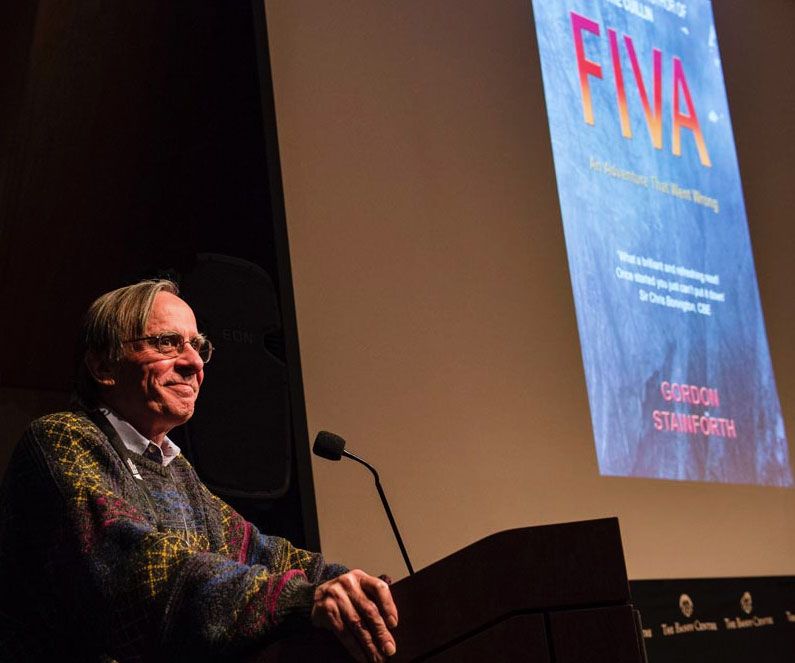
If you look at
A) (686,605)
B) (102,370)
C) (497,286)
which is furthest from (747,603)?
(102,370)

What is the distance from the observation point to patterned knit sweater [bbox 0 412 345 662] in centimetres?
140

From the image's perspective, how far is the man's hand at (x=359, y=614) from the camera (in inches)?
51.8

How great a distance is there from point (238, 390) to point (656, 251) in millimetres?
2077

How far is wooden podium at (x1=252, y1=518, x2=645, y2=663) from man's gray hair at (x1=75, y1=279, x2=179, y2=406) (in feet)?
2.21

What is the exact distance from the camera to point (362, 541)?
9.46ft

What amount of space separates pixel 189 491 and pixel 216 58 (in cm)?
162

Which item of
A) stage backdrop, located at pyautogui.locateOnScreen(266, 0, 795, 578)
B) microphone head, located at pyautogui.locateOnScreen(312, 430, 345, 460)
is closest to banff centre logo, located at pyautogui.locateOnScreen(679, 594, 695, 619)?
stage backdrop, located at pyautogui.locateOnScreen(266, 0, 795, 578)

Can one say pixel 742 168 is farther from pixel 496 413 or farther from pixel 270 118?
pixel 270 118

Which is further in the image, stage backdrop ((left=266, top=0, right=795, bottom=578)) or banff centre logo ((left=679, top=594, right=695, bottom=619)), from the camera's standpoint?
banff centre logo ((left=679, top=594, right=695, bottom=619))

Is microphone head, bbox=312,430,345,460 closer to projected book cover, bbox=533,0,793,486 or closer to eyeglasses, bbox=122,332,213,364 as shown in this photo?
eyeglasses, bbox=122,332,213,364

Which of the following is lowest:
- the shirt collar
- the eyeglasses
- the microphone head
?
the microphone head

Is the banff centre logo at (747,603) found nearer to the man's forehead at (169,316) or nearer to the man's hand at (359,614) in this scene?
the man's forehead at (169,316)

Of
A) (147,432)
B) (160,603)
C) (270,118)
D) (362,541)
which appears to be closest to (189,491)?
(147,432)

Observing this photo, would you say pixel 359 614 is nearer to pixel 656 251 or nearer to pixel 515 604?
pixel 515 604
